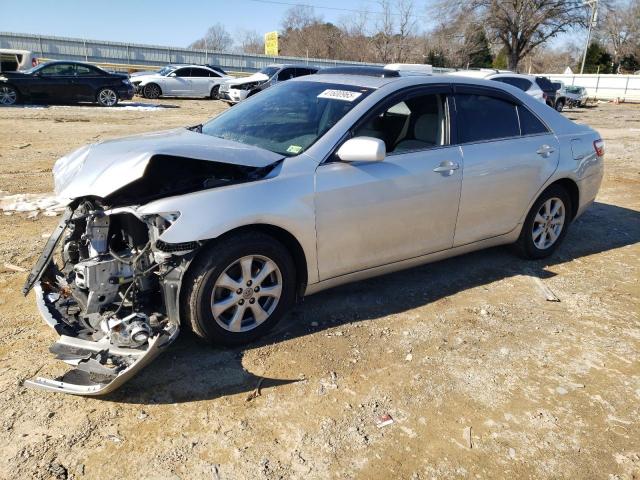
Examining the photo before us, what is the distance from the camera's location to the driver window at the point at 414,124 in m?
3.99

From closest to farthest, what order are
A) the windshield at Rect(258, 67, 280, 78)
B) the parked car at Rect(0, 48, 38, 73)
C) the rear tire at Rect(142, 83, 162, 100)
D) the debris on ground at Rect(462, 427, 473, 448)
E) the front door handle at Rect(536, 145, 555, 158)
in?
the debris on ground at Rect(462, 427, 473, 448) → the front door handle at Rect(536, 145, 555, 158) → the parked car at Rect(0, 48, 38, 73) → the windshield at Rect(258, 67, 280, 78) → the rear tire at Rect(142, 83, 162, 100)

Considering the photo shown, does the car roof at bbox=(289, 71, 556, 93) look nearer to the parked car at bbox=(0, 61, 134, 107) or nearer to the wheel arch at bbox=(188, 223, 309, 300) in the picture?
the wheel arch at bbox=(188, 223, 309, 300)

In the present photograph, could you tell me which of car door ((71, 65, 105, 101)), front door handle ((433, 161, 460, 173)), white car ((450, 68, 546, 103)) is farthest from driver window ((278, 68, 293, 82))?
front door handle ((433, 161, 460, 173))

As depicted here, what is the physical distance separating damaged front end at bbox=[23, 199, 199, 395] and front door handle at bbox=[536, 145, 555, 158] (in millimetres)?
3259

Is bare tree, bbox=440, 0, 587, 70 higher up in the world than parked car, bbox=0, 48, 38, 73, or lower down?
higher up

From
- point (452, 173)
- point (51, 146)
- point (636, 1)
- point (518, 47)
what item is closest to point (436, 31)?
point (518, 47)

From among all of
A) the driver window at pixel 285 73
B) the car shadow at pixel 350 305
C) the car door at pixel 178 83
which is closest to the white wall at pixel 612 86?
the driver window at pixel 285 73

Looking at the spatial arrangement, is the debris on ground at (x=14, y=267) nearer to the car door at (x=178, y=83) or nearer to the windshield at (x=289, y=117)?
the windshield at (x=289, y=117)

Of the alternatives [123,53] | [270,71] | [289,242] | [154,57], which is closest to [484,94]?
[289,242]

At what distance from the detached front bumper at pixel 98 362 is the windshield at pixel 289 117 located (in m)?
1.49

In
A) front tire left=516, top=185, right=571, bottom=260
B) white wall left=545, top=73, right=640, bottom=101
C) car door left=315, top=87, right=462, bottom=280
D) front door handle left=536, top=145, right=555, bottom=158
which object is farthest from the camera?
white wall left=545, top=73, right=640, bottom=101

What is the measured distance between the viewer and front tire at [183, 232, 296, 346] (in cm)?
317

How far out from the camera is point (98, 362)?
9.49 feet

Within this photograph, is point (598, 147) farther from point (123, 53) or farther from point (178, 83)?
point (123, 53)
